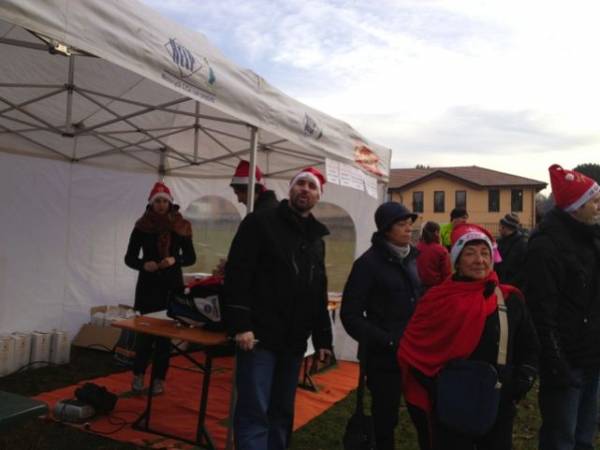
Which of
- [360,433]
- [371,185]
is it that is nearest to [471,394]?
[360,433]

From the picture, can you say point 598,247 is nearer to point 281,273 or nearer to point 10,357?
point 281,273

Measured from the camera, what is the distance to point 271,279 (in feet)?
8.52

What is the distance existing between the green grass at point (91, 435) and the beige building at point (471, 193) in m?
33.5

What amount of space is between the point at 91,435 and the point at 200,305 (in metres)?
1.27

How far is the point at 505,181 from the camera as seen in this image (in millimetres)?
38719

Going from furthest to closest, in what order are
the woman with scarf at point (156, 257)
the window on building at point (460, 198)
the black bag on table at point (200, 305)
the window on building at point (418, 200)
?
the window on building at point (418, 200) < the window on building at point (460, 198) < the woman with scarf at point (156, 257) < the black bag on table at point (200, 305)

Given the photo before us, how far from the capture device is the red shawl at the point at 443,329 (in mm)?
2115

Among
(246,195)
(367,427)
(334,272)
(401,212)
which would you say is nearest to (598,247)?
(401,212)

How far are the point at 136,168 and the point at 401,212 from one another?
15.9 feet

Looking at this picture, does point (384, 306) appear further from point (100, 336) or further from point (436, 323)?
point (100, 336)

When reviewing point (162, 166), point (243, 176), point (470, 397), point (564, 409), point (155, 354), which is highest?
point (162, 166)

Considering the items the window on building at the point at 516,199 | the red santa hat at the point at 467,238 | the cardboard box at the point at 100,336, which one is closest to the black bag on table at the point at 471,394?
the red santa hat at the point at 467,238

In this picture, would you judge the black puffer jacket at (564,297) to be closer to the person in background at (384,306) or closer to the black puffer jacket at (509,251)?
the person in background at (384,306)

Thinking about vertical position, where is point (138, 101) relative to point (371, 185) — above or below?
above
